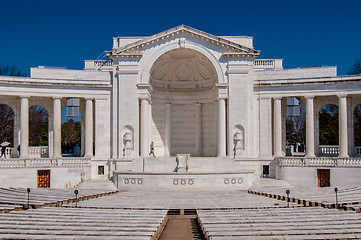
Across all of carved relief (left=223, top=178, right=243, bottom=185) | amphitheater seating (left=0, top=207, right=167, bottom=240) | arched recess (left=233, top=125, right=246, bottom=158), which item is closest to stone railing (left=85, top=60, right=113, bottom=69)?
arched recess (left=233, top=125, right=246, bottom=158)

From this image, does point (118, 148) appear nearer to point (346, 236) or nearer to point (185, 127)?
point (185, 127)

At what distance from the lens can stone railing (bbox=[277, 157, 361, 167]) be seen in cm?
4306

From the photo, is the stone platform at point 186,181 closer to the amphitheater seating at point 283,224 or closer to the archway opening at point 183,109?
the archway opening at point 183,109

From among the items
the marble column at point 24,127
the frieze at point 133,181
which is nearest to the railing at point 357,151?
the frieze at point 133,181

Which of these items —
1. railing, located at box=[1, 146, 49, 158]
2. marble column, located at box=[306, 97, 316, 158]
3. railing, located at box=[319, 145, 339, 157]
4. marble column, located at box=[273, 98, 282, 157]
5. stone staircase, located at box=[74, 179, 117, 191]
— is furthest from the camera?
railing, located at box=[319, 145, 339, 157]

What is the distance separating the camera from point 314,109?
51344 mm

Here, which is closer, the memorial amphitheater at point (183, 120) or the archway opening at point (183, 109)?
the memorial amphitheater at point (183, 120)

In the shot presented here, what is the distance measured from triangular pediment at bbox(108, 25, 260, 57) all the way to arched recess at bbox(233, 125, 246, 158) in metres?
9.01

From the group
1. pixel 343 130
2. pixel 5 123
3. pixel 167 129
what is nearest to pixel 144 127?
pixel 167 129

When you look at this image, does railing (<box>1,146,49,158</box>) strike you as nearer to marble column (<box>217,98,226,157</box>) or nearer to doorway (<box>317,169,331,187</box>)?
marble column (<box>217,98,226,157</box>)

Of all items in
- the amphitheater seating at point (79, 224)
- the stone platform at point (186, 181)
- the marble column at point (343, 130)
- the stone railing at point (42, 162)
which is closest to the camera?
the amphitheater seating at point (79, 224)

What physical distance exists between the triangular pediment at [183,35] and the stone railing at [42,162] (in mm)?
13531

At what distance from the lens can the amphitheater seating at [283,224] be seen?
53.7 ft

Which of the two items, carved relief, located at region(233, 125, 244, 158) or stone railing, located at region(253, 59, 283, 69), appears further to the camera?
stone railing, located at region(253, 59, 283, 69)
